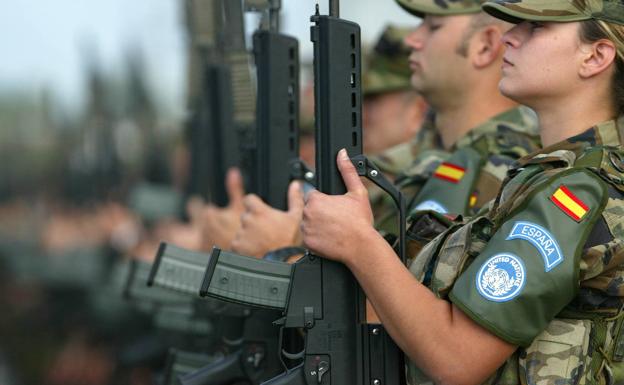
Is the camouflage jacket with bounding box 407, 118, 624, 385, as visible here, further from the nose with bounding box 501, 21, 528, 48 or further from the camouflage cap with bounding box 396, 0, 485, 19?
the camouflage cap with bounding box 396, 0, 485, 19

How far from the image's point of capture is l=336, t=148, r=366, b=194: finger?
3.48 metres

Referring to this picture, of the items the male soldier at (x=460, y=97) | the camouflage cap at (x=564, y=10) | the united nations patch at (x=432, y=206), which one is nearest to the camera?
the camouflage cap at (x=564, y=10)

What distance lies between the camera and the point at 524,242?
3186mm

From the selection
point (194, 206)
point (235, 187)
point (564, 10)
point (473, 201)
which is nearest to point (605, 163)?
Answer: point (564, 10)

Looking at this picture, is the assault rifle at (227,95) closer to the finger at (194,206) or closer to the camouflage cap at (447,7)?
the camouflage cap at (447,7)

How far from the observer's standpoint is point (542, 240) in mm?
3174

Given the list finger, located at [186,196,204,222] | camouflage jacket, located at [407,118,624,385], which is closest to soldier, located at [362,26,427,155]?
finger, located at [186,196,204,222]

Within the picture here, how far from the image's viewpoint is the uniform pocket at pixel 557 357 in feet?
10.6

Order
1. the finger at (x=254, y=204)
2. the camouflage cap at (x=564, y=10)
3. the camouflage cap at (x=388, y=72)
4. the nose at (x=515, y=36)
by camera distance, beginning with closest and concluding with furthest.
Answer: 1. the camouflage cap at (x=564, y=10)
2. the nose at (x=515, y=36)
3. the finger at (x=254, y=204)
4. the camouflage cap at (x=388, y=72)

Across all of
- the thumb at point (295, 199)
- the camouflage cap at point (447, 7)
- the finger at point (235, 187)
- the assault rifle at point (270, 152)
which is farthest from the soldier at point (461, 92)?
the finger at point (235, 187)

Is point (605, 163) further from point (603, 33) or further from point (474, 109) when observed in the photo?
point (474, 109)

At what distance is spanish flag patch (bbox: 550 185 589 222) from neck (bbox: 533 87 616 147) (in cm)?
33

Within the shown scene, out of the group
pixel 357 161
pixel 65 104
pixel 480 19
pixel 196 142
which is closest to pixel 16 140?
pixel 65 104

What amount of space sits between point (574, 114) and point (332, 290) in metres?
0.83
